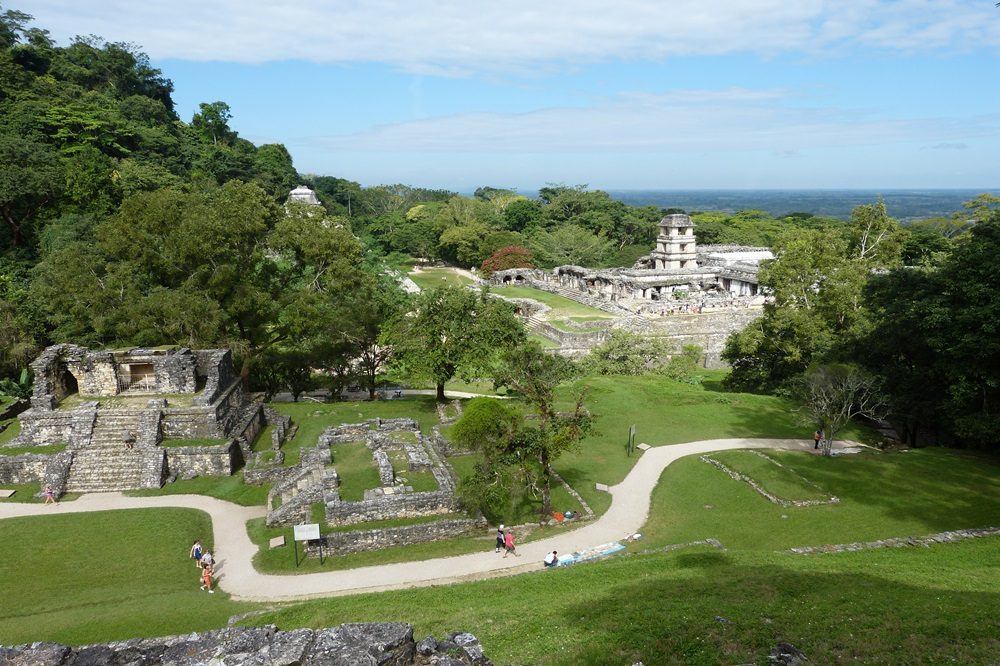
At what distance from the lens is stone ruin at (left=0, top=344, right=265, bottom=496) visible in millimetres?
19656

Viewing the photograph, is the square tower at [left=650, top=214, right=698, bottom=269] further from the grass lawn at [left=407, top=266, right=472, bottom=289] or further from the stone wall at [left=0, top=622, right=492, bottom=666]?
the stone wall at [left=0, top=622, right=492, bottom=666]

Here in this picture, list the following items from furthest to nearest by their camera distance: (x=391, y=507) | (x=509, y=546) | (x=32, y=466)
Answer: (x=32, y=466)
(x=391, y=507)
(x=509, y=546)

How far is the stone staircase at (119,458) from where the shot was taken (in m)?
19.5

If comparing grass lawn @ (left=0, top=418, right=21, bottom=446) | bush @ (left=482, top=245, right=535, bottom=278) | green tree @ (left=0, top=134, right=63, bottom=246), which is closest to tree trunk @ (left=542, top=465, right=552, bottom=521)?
grass lawn @ (left=0, top=418, right=21, bottom=446)

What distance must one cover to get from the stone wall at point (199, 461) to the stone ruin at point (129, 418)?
1.2 inches

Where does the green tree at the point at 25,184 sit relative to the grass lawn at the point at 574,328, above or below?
above

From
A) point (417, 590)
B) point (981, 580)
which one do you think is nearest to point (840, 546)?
point (981, 580)

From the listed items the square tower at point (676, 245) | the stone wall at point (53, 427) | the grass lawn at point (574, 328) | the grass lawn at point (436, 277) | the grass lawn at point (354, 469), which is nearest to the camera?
the grass lawn at point (354, 469)

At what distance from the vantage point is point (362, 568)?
49.1 ft

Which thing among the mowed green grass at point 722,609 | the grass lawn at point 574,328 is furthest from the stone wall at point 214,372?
the grass lawn at point 574,328

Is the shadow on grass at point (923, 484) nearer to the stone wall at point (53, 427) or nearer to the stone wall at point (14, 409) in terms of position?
the stone wall at point (53, 427)

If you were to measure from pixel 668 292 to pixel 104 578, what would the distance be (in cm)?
5446

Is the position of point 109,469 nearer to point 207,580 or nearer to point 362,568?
point 207,580

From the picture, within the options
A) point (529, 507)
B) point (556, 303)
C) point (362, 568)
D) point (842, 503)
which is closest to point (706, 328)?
point (556, 303)
